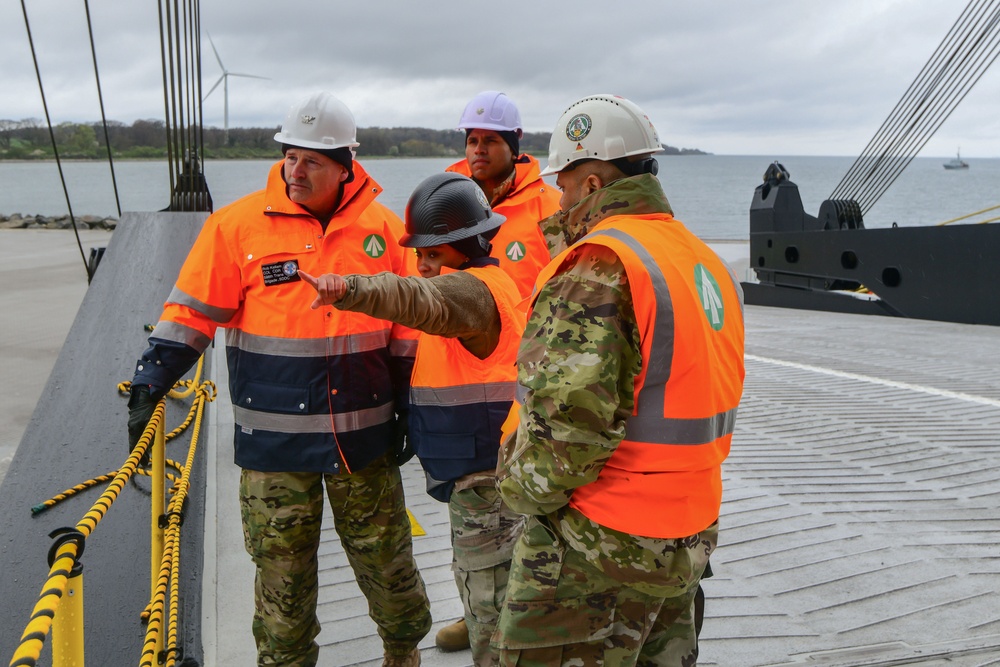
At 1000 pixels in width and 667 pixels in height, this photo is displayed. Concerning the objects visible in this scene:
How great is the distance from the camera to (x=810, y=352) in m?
10.1

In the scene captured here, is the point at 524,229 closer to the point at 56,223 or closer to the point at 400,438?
the point at 400,438

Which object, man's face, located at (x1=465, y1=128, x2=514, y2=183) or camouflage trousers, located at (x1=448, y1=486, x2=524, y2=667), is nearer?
camouflage trousers, located at (x1=448, y1=486, x2=524, y2=667)

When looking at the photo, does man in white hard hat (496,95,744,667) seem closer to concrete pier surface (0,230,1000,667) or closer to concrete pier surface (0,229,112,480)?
concrete pier surface (0,230,1000,667)

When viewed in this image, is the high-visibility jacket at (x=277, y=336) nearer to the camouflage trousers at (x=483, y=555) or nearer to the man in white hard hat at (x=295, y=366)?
the man in white hard hat at (x=295, y=366)

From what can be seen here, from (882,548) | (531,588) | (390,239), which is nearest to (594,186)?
(531,588)

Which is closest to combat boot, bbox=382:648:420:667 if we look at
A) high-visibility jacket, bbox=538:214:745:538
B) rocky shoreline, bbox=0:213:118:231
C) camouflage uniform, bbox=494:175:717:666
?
camouflage uniform, bbox=494:175:717:666

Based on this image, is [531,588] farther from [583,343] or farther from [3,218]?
[3,218]

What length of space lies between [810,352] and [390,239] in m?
8.03

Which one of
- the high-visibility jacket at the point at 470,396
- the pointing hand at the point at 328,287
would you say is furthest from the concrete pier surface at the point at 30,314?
the pointing hand at the point at 328,287

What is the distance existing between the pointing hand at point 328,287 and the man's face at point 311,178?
2.64 ft

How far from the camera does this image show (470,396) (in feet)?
8.93

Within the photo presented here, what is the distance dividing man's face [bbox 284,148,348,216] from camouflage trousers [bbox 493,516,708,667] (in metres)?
1.54

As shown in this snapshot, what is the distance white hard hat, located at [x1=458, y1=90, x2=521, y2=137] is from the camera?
167 inches

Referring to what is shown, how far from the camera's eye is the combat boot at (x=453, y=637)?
11.1ft
